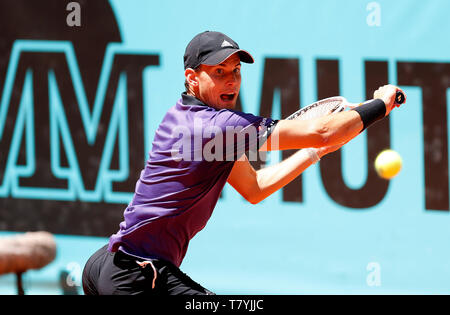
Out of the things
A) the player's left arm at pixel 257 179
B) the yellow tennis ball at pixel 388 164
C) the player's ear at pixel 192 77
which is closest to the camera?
the player's ear at pixel 192 77

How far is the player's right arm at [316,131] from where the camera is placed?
111 inches

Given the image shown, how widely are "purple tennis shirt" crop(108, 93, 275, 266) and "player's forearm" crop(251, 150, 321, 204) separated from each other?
392 mm

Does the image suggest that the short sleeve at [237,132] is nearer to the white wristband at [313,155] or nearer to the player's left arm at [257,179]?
Result: the player's left arm at [257,179]

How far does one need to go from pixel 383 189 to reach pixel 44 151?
2585 mm

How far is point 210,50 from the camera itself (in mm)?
2988

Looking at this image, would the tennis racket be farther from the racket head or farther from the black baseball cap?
the black baseball cap

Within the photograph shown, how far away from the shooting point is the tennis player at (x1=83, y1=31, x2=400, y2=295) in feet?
9.30

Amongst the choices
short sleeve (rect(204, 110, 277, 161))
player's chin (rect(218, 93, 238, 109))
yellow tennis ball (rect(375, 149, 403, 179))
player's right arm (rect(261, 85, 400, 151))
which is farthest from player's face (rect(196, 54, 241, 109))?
yellow tennis ball (rect(375, 149, 403, 179))

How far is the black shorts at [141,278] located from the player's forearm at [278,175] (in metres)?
0.62

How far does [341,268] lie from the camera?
16.1 ft

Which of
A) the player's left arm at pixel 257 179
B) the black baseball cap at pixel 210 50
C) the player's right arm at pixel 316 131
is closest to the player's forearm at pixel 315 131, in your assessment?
the player's right arm at pixel 316 131

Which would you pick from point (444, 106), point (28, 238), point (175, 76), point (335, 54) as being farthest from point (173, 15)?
point (28, 238)

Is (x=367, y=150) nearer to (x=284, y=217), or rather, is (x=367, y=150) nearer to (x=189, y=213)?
(x=284, y=217)

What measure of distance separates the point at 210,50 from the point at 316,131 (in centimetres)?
56
